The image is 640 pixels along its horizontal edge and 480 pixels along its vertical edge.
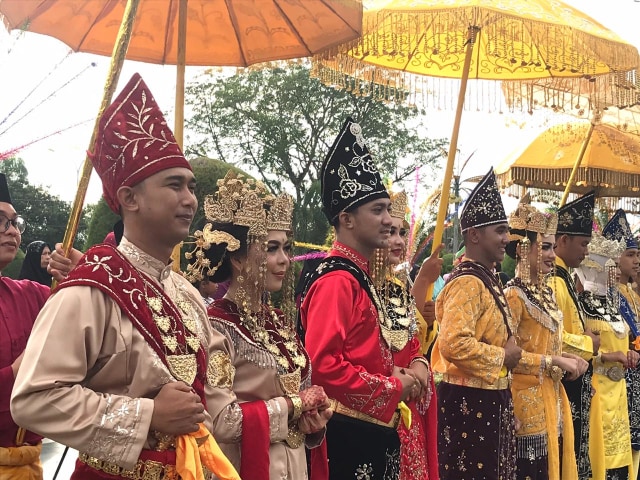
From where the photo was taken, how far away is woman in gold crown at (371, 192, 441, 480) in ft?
14.8

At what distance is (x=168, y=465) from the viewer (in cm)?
269

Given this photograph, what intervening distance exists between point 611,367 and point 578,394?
0.47m

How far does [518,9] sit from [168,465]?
375cm

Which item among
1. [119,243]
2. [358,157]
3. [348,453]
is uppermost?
[358,157]

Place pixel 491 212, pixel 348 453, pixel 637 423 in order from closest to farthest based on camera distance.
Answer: pixel 348 453 → pixel 491 212 → pixel 637 423

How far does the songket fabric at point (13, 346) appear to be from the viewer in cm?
359

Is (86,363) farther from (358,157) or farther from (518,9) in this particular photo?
(518,9)

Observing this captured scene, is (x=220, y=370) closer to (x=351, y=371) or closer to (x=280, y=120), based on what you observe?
(x=351, y=371)

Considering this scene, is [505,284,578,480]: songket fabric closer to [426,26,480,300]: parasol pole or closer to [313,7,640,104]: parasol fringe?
[426,26,480,300]: parasol pole

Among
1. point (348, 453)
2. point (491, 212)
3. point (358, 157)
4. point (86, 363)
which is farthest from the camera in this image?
point (491, 212)

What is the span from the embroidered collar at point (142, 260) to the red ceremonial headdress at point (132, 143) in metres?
0.17

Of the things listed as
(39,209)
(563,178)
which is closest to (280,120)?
(39,209)

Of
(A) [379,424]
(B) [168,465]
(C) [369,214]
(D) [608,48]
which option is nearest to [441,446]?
(A) [379,424]

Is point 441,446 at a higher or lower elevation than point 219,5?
lower
